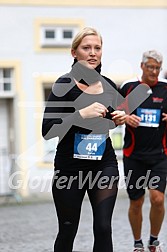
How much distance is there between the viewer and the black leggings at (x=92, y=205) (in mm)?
4215

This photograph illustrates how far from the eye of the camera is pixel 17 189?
41.4 ft

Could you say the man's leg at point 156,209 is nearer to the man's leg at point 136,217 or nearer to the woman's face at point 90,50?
the man's leg at point 136,217

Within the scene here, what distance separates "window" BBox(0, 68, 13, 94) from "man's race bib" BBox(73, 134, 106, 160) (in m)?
8.51

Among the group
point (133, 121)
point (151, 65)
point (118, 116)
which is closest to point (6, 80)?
point (151, 65)

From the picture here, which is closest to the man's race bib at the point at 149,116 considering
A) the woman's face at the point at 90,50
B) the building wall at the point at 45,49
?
the woman's face at the point at 90,50

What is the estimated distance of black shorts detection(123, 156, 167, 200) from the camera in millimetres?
5902

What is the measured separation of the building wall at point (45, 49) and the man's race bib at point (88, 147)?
835cm

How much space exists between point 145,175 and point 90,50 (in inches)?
78.8

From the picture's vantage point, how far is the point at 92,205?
4.36 meters

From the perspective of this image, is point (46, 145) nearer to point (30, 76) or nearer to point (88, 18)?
point (30, 76)

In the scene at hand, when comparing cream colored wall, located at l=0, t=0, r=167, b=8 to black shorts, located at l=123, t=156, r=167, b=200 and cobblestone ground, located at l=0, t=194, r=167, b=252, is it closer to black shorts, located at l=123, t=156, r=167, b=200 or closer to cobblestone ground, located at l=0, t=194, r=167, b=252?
cobblestone ground, located at l=0, t=194, r=167, b=252

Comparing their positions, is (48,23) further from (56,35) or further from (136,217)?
(136,217)

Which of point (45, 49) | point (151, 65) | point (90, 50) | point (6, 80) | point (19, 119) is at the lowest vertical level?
point (19, 119)

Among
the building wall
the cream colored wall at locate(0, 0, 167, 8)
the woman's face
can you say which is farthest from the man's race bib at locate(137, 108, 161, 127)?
the cream colored wall at locate(0, 0, 167, 8)
